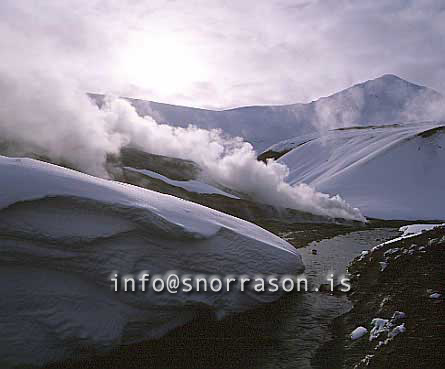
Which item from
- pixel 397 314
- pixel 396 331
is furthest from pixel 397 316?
pixel 396 331

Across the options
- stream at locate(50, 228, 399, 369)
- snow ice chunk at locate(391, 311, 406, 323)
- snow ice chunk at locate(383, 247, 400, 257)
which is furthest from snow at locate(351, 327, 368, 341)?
snow ice chunk at locate(383, 247, 400, 257)

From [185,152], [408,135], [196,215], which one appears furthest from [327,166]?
[196,215]

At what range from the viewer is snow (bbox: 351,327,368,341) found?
977cm

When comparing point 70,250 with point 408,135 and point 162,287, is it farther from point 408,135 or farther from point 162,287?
point 408,135

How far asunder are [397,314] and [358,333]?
1128 mm

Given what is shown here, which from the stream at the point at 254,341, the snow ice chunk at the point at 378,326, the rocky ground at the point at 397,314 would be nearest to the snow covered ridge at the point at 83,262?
the stream at the point at 254,341

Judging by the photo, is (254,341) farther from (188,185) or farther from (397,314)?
(188,185)

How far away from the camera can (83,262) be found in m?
8.55

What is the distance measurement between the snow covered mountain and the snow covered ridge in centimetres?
4311

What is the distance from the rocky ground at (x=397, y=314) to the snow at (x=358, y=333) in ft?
0.36

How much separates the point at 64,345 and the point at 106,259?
1.77m

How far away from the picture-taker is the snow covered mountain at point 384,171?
179ft

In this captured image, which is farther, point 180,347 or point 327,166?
point 327,166

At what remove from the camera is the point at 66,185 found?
29.9 feet
